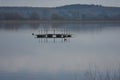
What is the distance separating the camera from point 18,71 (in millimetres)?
7715

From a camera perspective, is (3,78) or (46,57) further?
(46,57)

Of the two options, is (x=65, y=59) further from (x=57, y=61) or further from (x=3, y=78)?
(x=3, y=78)

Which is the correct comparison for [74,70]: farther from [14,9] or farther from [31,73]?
[14,9]

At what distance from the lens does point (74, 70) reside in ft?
25.7

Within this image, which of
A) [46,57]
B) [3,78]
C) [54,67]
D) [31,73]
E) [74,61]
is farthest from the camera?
[46,57]

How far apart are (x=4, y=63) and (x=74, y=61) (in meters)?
1.65

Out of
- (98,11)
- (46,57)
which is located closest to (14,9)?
(98,11)

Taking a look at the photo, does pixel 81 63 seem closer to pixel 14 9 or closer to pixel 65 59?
pixel 65 59

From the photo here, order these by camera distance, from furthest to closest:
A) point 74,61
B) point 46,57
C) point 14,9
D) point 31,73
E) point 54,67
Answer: point 14,9 → point 46,57 → point 74,61 → point 54,67 → point 31,73

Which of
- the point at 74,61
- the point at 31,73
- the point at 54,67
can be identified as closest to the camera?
the point at 31,73

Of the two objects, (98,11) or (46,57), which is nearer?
(46,57)

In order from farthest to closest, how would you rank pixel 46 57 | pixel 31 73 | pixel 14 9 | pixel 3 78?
1. pixel 14 9
2. pixel 46 57
3. pixel 31 73
4. pixel 3 78

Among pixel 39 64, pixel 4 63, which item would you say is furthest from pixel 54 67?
pixel 4 63

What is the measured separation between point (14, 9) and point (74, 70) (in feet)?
166
